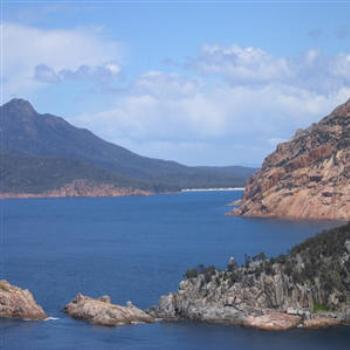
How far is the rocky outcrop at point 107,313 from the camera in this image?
86.5 metres

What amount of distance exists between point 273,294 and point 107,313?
15329 mm

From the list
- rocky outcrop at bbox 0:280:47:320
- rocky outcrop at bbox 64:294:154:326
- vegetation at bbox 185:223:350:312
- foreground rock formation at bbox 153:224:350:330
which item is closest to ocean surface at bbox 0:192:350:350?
rocky outcrop at bbox 64:294:154:326

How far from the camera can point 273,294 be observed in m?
87.8

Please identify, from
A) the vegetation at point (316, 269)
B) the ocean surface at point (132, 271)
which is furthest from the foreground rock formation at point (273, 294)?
the ocean surface at point (132, 271)

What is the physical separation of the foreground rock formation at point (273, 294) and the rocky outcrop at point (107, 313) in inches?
97.1

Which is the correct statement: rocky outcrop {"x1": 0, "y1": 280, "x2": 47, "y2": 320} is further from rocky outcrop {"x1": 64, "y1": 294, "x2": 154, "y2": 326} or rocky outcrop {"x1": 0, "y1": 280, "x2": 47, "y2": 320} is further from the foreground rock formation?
the foreground rock formation

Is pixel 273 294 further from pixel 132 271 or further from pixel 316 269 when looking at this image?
pixel 132 271

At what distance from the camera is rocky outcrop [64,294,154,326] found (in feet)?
284

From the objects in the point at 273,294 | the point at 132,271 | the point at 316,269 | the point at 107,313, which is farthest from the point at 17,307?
the point at 132,271

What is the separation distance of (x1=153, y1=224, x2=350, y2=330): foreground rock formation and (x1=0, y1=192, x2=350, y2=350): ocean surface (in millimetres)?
2043

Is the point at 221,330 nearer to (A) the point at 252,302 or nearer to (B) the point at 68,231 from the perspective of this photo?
(A) the point at 252,302

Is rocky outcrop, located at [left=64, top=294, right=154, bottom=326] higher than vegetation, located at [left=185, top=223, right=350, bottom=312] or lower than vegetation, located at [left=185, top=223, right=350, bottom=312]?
lower

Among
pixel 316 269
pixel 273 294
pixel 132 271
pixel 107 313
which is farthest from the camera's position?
pixel 132 271

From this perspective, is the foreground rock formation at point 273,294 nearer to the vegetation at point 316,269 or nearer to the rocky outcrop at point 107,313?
the vegetation at point 316,269
